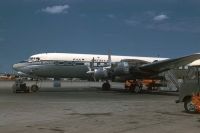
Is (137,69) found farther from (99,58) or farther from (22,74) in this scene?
(22,74)

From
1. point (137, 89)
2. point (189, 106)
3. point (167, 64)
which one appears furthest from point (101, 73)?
point (189, 106)

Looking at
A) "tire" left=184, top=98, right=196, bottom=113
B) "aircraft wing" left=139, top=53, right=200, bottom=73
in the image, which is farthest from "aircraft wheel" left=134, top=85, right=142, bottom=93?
"tire" left=184, top=98, right=196, bottom=113

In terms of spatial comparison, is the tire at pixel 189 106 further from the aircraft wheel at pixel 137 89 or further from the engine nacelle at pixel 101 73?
the engine nacelle at pixel 101 73

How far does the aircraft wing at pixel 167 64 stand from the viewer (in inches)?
1197

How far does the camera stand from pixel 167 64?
106 ft

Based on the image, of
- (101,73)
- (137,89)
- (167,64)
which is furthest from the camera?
(137,89)

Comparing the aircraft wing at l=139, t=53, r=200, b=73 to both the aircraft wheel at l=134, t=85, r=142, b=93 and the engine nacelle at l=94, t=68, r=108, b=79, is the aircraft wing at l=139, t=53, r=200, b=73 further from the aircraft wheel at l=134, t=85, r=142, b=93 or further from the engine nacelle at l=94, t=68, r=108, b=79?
the engine nacelle at l=94, t=68, r=108, b=79

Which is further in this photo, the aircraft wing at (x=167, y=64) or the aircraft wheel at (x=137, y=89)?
the aircraft wheel at (x=137, y=89)

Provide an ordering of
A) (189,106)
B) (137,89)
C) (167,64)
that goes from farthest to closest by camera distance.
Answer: (137,89)
(167,64)
(189,106)

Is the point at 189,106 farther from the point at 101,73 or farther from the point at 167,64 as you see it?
the point at 101,73

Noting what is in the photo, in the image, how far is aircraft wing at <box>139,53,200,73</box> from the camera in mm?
30406

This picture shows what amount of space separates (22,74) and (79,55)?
5871mm

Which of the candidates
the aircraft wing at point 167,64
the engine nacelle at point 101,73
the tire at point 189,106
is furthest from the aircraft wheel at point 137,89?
the tire at point 189,106

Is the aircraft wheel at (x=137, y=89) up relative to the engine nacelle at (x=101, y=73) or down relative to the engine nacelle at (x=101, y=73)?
down
